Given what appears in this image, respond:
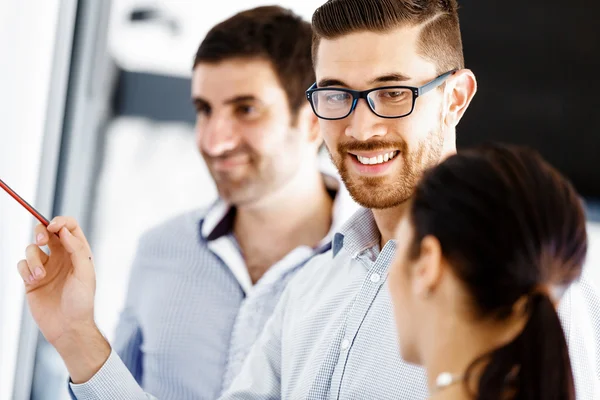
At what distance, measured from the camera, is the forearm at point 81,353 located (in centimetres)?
151

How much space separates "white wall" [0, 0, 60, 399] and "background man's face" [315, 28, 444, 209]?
1.13m

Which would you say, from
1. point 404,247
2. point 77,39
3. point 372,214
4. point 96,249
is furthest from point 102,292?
point 404,247

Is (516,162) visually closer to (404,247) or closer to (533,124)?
(404,247)

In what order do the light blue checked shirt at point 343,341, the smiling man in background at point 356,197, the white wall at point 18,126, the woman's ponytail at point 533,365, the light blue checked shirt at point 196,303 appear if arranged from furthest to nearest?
the white wall at point 18,126 → the light blue checked shirt at point 196,303 → the smiling man in background at point 356,197 → the light blue checked shirt at point 343,341 → the woman's ponytail at point 533,365

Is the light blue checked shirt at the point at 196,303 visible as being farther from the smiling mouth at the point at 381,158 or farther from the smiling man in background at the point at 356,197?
the smiling mouth at the point at 381,158

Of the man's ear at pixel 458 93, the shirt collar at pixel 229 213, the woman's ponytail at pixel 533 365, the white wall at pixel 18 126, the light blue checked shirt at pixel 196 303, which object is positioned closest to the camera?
the woman's ponytail at pixel 533 365

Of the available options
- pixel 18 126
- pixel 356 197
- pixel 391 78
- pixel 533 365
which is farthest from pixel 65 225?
pixel 18 126

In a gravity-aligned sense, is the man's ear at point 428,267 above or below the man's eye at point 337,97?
below

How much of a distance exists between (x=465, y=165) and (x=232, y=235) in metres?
1.21

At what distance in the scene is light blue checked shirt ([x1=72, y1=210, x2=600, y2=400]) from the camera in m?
1.37

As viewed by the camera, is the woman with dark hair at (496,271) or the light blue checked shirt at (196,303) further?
the light blue checked shirt at (196,303)

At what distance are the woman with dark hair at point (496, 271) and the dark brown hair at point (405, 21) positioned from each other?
55 centimetres

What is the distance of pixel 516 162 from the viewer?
103 centimetres

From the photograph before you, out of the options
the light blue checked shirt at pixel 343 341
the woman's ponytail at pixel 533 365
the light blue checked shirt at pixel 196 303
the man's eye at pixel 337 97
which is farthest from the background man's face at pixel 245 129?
the woman's ponytail at pixel 533 365
